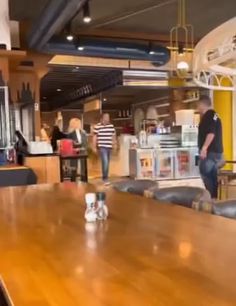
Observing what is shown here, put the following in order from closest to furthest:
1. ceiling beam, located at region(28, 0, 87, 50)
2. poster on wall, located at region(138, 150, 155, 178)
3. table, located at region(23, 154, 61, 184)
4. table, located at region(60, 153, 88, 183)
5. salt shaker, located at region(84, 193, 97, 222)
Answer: salt shaker, located at region(84, 193, 97, 222), ceiling beam, located at region(28, 0, 87, 50), table, located at region(23, 154, 61, 184), table, located at region(60, 153, 88, 183), poster on wall, located at region(138, 150, 155, 178)

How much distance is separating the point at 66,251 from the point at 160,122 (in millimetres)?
10940

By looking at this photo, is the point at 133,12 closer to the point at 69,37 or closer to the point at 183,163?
the point at 69,37

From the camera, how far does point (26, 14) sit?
24.1 feet

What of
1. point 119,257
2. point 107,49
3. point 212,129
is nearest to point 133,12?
point 107,49

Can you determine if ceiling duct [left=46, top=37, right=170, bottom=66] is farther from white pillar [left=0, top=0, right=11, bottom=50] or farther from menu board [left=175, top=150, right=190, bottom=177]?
menu board [left=175, top=150, right=190, bottom=177]

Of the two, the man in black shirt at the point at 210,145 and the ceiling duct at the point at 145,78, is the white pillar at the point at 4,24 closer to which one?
the man in black shirt at the point at 210,145

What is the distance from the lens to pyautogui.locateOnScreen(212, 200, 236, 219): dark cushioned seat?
2461 millimetres

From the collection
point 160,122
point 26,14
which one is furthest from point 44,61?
point 160,122

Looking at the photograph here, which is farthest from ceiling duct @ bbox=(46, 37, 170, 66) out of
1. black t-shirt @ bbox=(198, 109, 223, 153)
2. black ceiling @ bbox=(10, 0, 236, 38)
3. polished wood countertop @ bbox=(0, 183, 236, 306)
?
polished wood countertop @ bbox=(0, 183, 236, 306)

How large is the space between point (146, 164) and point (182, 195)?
6.21 metres

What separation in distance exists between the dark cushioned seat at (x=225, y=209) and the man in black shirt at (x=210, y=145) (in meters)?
3.01

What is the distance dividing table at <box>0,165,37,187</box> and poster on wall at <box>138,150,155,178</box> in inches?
154

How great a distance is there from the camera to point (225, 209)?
2482 millimetres

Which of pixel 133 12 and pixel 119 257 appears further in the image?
pixel 133 12
